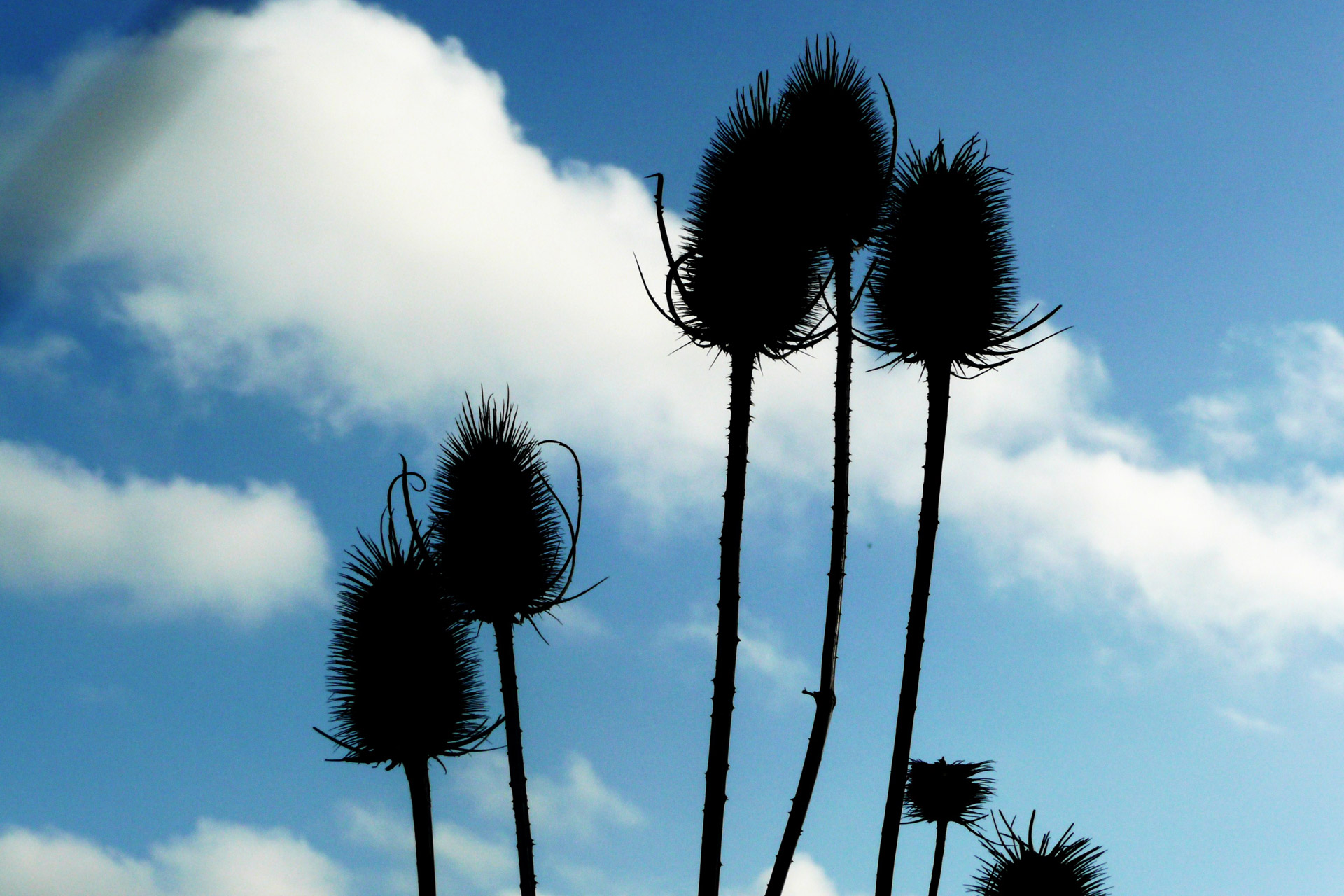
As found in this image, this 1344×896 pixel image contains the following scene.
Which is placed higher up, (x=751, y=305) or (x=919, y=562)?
(x=751, y=305)

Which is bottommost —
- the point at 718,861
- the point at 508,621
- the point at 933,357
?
the point at 718,861

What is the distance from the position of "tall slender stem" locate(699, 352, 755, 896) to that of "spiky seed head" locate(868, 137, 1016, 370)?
4070 millimetres

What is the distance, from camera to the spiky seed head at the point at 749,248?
37.2ft

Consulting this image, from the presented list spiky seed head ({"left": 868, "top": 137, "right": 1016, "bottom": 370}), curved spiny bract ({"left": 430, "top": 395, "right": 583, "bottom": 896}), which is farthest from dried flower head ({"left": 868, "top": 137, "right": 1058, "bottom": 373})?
curved spiny bract ({"left": 430, "top": 395, "right": 583, "bottom": 896})

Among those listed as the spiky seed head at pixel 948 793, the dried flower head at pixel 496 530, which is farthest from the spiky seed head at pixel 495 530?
the spiky seed head at pixel 948 793

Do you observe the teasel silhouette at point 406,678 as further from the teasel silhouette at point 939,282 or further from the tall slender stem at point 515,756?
the teasel silhouette at point 939,282

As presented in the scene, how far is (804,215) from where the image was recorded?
1227cm

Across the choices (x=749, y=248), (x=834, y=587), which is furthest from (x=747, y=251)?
(x=834, y=587)

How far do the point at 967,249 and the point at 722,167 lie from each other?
12.4 ft

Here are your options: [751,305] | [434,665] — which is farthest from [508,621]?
[751,305]

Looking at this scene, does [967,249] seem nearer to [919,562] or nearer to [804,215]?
[804,215]

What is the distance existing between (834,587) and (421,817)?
203 inches

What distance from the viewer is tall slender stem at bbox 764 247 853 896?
11.4 meters

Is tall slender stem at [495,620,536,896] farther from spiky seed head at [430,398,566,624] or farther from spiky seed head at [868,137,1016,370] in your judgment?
spiky seed head at [868,137,1016,370]
